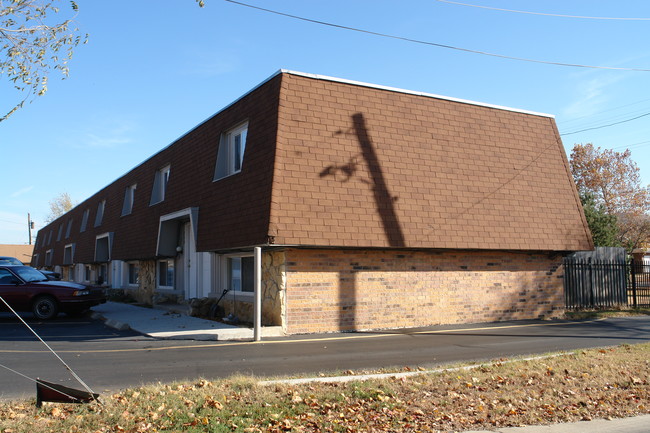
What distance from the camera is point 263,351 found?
34.9ft

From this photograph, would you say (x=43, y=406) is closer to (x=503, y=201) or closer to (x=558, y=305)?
(x=503, y=201)

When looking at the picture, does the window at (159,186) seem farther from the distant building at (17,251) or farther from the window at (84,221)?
the distant building at (17,251)

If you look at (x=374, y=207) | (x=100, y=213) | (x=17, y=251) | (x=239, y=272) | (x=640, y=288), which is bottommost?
(x=640, y=288)

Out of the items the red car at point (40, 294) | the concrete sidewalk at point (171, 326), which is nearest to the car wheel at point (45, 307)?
the red car at point (40, 294)

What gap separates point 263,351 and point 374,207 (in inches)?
189

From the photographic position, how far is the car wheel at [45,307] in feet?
54.6

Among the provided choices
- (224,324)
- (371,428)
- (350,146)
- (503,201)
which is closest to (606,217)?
(503,201)

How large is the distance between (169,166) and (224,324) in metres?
8.81

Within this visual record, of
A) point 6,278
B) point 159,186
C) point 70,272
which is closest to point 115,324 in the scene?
point 6,278

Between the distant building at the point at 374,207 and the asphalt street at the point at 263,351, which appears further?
the distant building at the point at 374,207

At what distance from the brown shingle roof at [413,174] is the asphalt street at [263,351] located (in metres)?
2.35

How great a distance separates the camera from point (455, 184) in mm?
15258

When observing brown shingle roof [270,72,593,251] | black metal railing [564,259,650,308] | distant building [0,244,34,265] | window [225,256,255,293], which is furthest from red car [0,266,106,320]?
distant building [0,244,34,265]

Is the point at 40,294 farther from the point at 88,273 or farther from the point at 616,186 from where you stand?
the point at 616,186
